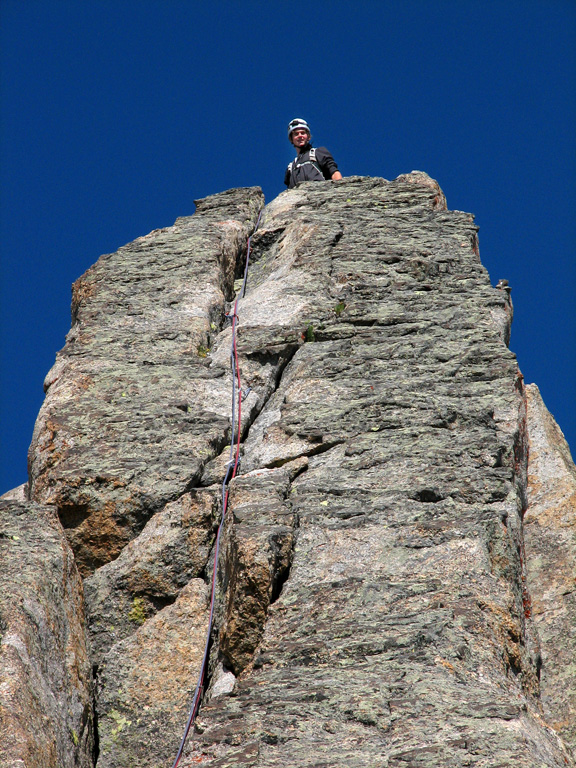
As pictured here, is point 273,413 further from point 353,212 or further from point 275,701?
point 353,212

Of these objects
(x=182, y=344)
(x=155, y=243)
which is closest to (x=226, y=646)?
(x=182, y=344)

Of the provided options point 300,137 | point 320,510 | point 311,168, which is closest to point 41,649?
point 320,510

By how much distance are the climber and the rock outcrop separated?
431cm

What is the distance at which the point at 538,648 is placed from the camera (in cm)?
859

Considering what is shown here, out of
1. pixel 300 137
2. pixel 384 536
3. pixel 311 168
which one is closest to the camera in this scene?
pixel 384 536

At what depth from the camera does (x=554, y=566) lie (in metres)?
10.1

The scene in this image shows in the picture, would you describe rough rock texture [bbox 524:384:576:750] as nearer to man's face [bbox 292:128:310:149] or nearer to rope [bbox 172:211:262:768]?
rope [bbox 172:211:262:768]

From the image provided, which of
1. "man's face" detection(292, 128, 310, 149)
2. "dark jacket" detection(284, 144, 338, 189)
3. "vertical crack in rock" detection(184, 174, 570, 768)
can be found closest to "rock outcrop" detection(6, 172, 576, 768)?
"vertical crack in rock" detection(184, 174, 570, 768)

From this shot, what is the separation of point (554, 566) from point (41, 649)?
5.41 meters

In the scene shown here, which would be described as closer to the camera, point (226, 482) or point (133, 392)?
point (226, 482)

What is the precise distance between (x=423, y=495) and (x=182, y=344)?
180 inches

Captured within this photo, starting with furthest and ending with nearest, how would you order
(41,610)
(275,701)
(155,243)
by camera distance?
(155,243) → (41,610) → (275,701)

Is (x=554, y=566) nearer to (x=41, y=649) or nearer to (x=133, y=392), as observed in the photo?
(x=133, y=392)

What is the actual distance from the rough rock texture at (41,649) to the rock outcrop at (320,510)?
0.20m
